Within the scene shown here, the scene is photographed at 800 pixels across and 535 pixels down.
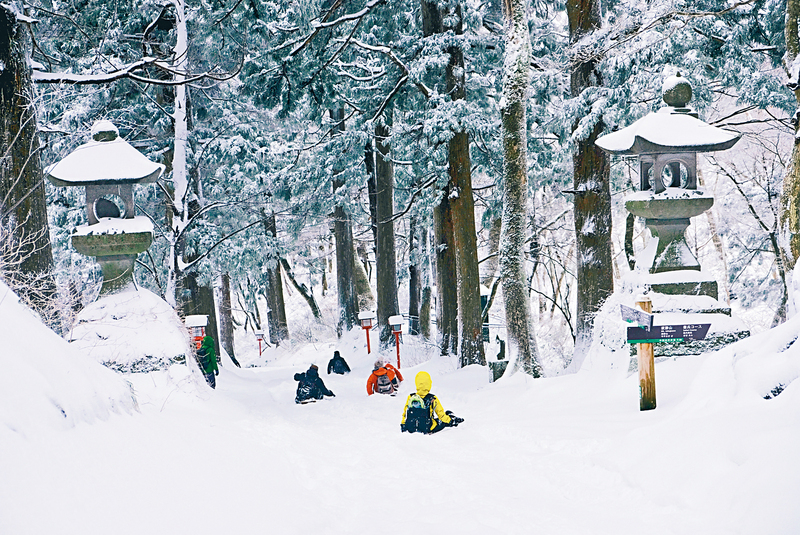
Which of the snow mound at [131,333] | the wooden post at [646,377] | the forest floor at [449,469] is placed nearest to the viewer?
the forest floor at [449,469]

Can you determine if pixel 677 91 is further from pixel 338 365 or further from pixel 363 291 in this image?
pixel 363 291

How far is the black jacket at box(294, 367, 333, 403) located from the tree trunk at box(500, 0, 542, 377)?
3569mm

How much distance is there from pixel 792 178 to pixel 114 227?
9751 mm

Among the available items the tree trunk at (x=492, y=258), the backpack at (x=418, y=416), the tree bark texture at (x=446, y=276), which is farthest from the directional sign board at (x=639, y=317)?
the tree trunk at (x=492, y=258)

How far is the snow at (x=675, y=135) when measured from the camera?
7.65 meters

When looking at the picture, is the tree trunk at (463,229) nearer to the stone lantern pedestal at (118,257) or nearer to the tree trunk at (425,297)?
the stone lantern pedestal at (118,257)

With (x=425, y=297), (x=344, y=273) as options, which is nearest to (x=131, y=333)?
(x=344, y=273)

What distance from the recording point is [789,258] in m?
9.40

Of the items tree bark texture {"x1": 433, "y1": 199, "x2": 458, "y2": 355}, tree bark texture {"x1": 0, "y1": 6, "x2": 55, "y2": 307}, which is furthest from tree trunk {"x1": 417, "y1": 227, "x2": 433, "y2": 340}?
tree bark texture {"x1": 0, "y1": 6, "x2": 55, "y2": 307}

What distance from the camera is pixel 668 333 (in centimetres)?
625

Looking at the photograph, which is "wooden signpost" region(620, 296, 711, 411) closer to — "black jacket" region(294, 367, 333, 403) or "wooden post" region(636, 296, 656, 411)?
"wooden post" region(636, 296, 656, 411)

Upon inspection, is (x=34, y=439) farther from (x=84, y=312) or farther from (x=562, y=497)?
(x=84, y=312)

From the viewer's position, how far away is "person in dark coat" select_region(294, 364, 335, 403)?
11.9 m

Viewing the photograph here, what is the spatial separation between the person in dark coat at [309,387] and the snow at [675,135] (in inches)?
261
